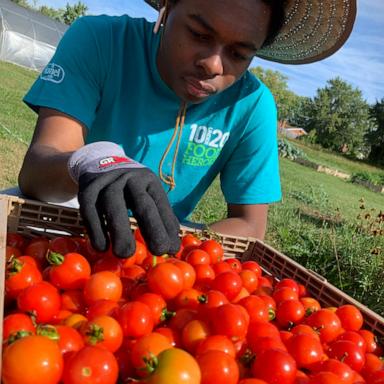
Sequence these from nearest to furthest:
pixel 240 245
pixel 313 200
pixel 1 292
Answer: pixel 1 292, pixel 240 245, pixel 313 200

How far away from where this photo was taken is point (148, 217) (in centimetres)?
147

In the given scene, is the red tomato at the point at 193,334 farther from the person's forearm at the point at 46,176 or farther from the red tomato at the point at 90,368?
the person's forearm at the point at 46,176

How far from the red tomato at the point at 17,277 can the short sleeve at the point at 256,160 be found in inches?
54.2

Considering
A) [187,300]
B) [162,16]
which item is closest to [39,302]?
[187,300]

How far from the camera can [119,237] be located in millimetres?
1451

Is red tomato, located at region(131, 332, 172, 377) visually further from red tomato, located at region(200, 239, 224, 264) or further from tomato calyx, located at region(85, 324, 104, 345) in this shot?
red tomato, located at region(200, 239, 224, 264)

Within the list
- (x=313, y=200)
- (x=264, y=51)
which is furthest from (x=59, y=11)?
(x=264, y=51)

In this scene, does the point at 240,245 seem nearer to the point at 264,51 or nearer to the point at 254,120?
the point at 254,120

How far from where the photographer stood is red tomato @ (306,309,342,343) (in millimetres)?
1646

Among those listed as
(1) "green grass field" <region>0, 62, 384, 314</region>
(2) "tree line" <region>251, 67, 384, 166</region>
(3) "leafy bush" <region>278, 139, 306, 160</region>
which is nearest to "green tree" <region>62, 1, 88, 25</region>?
(2) "tree line" <region>251, 67, 384, 166</region>

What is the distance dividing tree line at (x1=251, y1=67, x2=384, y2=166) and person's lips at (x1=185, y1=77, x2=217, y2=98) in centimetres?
5186

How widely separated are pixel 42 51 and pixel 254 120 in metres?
22.3

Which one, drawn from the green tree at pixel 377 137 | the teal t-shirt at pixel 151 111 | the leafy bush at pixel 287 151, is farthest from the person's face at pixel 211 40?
the green tree at pixel 377 137

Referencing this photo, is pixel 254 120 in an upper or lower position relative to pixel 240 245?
upper
